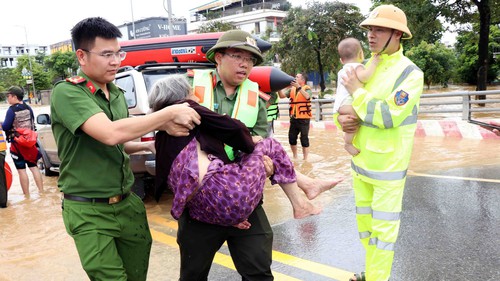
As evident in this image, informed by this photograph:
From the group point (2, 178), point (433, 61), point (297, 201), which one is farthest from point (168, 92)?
point (433, 61)

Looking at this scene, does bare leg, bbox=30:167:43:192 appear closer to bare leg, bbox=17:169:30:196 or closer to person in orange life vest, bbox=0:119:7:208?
bare leg, bbox=17:169:30:196

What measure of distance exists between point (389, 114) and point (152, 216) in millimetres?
3729

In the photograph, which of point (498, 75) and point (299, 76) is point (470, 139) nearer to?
point (299, 76)

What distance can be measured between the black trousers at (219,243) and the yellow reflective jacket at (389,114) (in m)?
1.00

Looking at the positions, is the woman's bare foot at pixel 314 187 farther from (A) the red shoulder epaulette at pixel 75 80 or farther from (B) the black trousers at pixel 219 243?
(A) the red shoulder epaulette at pixel 75 80

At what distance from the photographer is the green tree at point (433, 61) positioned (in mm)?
31938

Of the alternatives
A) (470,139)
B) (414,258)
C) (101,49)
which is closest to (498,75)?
(470,139)

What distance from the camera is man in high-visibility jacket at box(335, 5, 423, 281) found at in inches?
112

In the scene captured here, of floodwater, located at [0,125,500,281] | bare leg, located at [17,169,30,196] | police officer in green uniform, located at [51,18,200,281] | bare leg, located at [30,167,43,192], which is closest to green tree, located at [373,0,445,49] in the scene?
floodwater, located at [0,125,500,281]

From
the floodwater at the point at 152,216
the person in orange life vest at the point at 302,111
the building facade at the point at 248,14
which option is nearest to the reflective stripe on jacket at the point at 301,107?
the person in orange life vest at the point at 302,111

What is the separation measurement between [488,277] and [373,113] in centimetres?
163

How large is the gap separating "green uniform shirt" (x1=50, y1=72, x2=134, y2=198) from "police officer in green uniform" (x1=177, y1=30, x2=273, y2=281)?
473 mm

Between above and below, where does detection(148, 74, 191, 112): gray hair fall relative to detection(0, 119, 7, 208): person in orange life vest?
above

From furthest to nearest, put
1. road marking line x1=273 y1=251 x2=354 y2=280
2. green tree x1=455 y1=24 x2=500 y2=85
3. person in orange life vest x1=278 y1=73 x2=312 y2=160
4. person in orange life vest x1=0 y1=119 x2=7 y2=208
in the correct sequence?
green tree x1=455 y1=24 x2=500 y2=85
person in orange life vest x1=278 y1=73 x2=312 y2=160
person in orange life vest x1=0 y1=119 x2=7 y2=208
road marking line x1=273 y1=251 x2=354 y2=280
